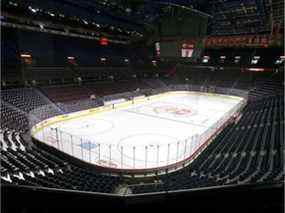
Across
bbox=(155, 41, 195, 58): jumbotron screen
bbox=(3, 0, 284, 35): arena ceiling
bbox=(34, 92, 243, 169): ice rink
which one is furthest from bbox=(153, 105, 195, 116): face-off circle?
bbox=(3, 0, 284, 35): arena ceiling

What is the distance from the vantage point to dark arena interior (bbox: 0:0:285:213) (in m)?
3.28

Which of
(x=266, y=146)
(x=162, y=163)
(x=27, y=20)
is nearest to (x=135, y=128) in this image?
(x=162, y=163)

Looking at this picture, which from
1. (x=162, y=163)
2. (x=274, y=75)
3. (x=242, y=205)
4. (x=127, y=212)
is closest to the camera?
(x=242, y=205)

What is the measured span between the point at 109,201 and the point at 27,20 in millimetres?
16580

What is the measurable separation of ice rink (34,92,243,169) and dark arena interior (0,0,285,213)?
78 millimetres

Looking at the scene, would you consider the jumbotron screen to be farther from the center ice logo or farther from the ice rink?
the center ice logo

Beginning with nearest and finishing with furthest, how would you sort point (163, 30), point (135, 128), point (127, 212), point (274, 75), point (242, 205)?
point (242, 205)
point (127, 212)
point (163, 30)
point (135, 128)
point (274, 75)

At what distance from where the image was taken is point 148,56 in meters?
29.8

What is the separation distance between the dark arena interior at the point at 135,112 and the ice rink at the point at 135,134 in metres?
0.08

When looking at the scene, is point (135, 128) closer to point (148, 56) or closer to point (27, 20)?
point (27, 20)

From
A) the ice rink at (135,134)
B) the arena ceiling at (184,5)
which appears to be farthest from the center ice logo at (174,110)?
the arena ceiling at (184,5)

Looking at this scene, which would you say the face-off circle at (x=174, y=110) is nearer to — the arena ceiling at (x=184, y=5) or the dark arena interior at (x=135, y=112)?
the dark arena interior at (x=135, y=112)

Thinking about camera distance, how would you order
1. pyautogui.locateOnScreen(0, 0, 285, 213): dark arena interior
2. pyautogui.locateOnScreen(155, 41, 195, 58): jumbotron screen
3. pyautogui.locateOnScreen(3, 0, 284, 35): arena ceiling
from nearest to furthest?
pyautogui.locateOnScreen(0, 0, 285, 213): dark arena interior, pyautogui.locateOnScreen(155, 41, 195, 58): jumbotron screen, pyautogui.locateOnScreen(3, 0, 284, 35): arena ceiling

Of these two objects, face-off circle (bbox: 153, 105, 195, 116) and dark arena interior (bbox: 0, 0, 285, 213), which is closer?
dark arena interior (bbox: 0, 0, 285, 213)
